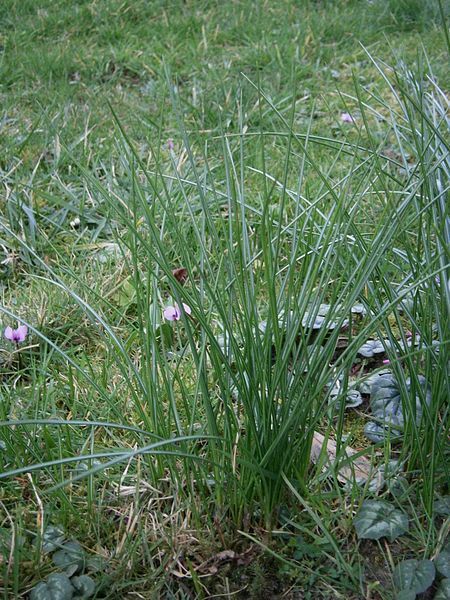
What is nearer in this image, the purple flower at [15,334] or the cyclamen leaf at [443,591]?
the cyclamen leaf at [443,591]

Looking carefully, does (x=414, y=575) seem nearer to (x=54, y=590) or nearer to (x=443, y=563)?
(x=443, y=563)

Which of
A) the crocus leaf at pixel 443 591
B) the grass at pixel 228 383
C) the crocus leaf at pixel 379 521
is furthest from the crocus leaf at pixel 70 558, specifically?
the crocus leaf at pixel 443 591

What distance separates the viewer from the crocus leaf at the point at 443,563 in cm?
134

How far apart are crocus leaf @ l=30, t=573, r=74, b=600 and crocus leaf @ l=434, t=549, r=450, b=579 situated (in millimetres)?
655

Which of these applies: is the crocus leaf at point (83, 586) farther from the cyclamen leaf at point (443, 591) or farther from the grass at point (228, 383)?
the cyclamen leaf at point (443, 591)

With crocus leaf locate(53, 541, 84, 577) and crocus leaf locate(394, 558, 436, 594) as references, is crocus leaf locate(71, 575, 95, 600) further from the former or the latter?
crocus leaf locate(394, 558, 436, 594)

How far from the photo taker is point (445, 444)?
144 cm

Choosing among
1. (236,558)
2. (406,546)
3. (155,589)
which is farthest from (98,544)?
(406,546)

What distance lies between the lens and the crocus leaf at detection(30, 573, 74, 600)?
1320 millimetres

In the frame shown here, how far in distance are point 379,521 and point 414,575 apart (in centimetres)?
12

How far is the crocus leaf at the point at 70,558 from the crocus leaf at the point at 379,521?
1.71ft

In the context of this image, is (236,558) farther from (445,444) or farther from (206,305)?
(206,305)

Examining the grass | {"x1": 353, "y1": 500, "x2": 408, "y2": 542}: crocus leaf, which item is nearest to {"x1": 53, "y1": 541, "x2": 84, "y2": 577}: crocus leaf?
the grass

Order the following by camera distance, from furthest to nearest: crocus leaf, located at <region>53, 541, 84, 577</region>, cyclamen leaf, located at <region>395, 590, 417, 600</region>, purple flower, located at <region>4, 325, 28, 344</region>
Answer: purple flower, located at <region>4, 325, 28, 344</region> < crocus leaf, located at <region>53, 541, 84, 577</region> < cyclamen leaf, located at <region>395, 590, 417, 600</region>
